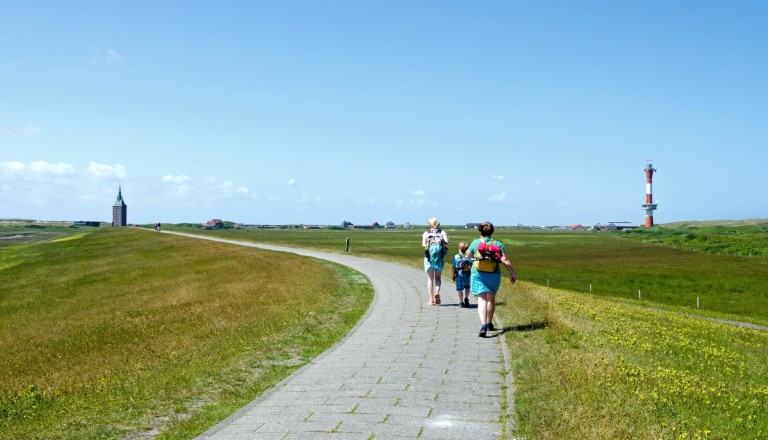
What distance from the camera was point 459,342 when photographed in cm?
1071

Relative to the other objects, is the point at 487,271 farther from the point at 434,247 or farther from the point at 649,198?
the point at 649,198

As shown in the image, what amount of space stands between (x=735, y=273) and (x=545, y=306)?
42.2 m

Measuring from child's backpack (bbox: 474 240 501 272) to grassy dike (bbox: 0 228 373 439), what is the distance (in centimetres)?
324

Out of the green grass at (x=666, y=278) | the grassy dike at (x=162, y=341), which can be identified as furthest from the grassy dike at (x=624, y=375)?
the green grass at (x=666, y=278)

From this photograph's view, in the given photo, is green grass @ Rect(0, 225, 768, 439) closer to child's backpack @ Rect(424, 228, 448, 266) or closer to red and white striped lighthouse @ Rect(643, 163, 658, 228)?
child's backpack @ Rect(424, 228, 448, 266)

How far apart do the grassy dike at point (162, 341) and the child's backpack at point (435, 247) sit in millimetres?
2564

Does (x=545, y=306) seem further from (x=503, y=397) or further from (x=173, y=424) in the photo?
(x=173, y=424)

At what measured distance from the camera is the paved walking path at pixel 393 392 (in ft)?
19.7

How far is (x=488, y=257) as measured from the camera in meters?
10.9

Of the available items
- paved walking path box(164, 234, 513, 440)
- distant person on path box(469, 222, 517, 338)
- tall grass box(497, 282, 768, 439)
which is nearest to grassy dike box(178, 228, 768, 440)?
tall grass box(497, 282, 768, 439)

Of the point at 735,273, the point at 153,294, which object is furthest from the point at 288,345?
the point at 735,273

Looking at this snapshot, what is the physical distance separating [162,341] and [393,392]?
9870 mm

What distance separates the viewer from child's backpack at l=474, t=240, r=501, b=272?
1088 cm

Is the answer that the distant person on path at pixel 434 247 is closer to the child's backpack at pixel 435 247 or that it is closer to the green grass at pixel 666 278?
the child's backpack at pixel 435 247
